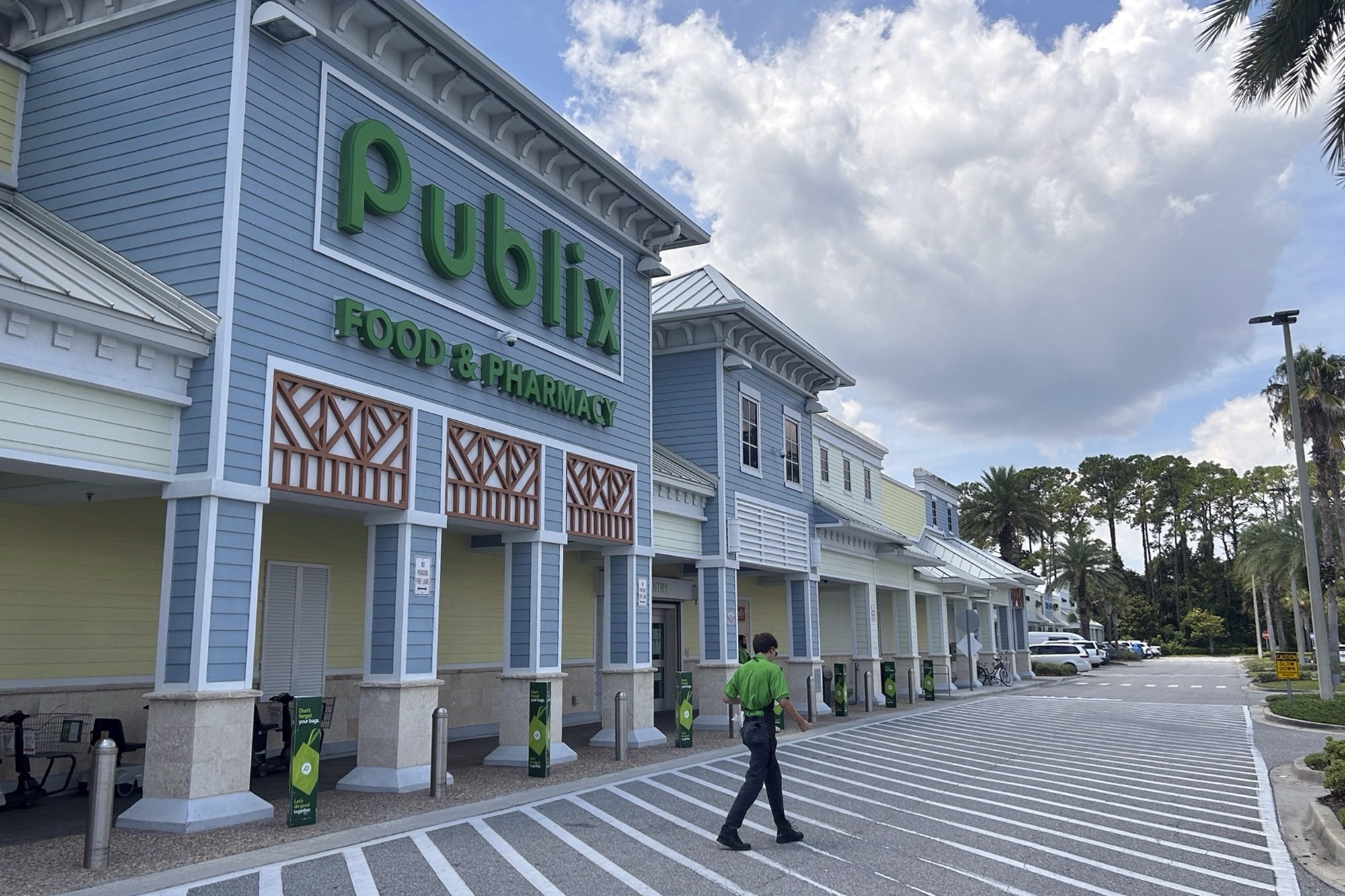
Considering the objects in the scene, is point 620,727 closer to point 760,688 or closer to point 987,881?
point 760,688

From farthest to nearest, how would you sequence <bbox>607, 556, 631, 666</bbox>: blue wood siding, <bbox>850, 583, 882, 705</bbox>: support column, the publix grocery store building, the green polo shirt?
<bbox>850, 583, 882, 705</bbox>: support column, <bbox>607, 556, 631, 666</bbox>: blue wood siding, the publix grocery store building, the green polo shirt

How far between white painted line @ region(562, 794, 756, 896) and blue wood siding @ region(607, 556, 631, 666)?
532cm

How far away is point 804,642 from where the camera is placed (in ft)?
77.0

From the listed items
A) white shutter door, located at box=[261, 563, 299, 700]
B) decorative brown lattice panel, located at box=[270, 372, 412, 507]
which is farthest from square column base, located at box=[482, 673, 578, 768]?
decorative brown lattice panel, located at box=[270, 372, 412, 507]

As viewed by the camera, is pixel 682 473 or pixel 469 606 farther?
pixel 682 473

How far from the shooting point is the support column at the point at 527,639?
1426cm

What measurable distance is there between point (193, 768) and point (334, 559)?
241 inches

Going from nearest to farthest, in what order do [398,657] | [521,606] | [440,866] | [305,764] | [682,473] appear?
[440,866]
[305,764]
[398,657]
[521,606]
[682,473]

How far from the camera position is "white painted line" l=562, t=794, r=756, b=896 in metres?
7.54

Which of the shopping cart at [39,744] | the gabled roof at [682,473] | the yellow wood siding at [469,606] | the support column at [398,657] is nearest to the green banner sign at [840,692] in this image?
the gabled roof at [682,473]

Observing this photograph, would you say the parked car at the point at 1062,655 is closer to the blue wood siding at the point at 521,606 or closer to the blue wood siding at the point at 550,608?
the blue wood siding at the point at 550,608

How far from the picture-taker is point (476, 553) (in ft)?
59.4

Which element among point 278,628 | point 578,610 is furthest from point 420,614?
point 578,610

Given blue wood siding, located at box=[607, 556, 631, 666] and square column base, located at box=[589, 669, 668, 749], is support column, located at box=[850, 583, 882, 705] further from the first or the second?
blue wood siding, located at box=[607, 556, 631, 666]
